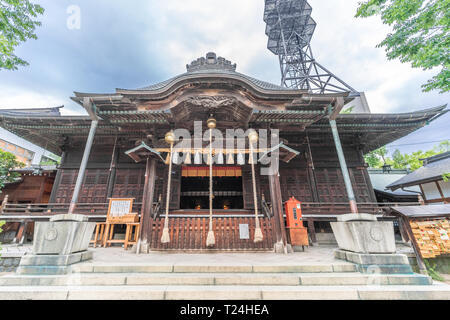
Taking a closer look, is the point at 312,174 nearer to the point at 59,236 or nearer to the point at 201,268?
the point at 201,268

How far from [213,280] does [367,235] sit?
3691 mm

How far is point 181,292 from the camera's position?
9.77 ft

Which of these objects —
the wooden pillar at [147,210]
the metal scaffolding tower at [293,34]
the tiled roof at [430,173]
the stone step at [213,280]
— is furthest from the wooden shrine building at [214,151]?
the metal scaffolding tower at [293,34]

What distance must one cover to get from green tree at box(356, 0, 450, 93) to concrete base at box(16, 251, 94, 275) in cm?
1235

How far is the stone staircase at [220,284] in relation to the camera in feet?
9.86

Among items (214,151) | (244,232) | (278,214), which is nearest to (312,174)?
(278,214)

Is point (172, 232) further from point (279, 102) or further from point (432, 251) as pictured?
point (432, 251)

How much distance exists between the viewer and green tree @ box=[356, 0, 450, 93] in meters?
6.24

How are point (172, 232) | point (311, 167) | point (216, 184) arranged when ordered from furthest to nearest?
point (216, 184), point (311, 167), point (172, 232)

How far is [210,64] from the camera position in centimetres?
1112

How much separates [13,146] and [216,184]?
80.1 feet

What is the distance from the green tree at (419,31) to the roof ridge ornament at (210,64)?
21.7ft

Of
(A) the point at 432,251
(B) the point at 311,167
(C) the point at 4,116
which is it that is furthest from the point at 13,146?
(A) the point at 432,251

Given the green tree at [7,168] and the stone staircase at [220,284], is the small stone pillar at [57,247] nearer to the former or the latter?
the stone staircase at [220,284]
